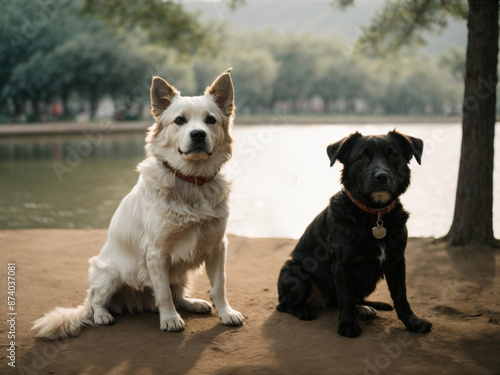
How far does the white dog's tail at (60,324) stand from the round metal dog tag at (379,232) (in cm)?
263

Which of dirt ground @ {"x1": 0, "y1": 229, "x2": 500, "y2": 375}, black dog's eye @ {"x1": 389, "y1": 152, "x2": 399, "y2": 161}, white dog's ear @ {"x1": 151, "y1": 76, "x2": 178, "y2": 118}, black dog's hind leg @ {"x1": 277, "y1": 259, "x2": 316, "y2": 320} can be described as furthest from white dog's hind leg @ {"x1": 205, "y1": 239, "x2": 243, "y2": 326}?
black dog's eye @ {"x1": 389, "y1": 152, "x2": 399, "y2": 161}

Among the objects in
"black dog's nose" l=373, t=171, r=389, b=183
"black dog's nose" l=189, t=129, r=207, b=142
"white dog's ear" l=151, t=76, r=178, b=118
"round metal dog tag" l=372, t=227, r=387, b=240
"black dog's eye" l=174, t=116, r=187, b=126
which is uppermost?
"white dog's ear" l=151, t=76, r=178, b=118

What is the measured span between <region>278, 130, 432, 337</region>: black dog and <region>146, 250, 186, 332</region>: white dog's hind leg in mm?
1426

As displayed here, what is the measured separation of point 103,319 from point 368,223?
250 cm

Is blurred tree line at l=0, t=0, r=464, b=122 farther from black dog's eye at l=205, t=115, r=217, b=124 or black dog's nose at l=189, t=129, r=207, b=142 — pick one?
black dog's nose at l=189, t=129, r=207, b=142

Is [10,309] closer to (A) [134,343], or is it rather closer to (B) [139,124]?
(A) [134,343]

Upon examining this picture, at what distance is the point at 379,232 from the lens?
3785 millimetres

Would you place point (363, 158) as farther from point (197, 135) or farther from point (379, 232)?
point (197, 135)

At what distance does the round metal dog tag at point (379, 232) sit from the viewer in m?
3.78

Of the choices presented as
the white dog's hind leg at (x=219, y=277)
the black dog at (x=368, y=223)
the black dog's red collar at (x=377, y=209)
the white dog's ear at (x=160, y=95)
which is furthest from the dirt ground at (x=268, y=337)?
the white dog's ear at (x=160, y=95)

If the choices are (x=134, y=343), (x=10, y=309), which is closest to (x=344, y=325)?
(x=134, y=343)

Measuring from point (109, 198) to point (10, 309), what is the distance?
23.8 ft

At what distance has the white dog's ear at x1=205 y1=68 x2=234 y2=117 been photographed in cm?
429

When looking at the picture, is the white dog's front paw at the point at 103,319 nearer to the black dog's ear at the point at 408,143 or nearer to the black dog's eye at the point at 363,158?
the black dog's eye at the point at 363,158
